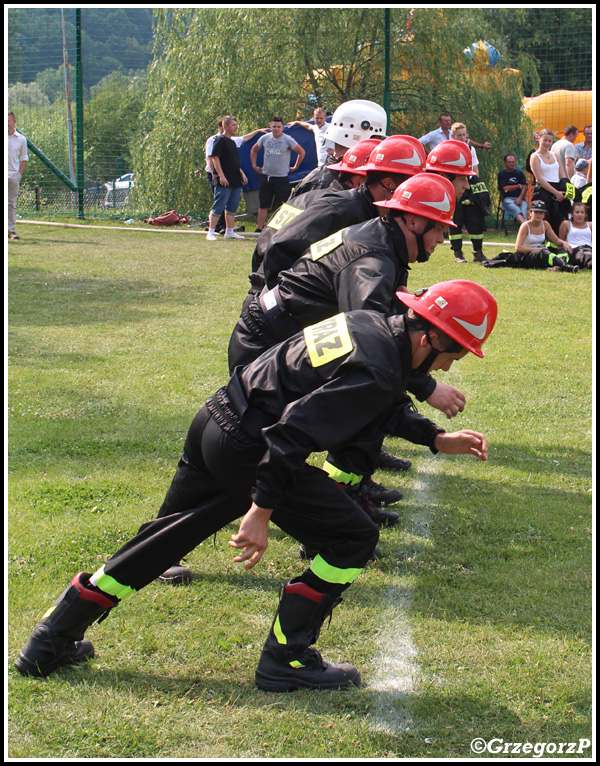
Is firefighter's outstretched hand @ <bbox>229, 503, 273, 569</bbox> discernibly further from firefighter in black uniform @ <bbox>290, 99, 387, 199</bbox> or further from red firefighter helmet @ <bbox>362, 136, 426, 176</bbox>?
firefighter in black uniform @ <bbox>290, 99, 387, 199</bbox>

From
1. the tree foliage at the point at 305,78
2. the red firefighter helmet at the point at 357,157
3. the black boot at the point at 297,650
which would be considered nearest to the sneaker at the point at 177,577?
the black boot at the point at 297,650

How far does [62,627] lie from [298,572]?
142cm

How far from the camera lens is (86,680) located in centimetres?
342

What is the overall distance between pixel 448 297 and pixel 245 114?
Answer: 1929 centimetres

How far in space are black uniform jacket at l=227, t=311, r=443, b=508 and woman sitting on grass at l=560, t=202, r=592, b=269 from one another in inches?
484

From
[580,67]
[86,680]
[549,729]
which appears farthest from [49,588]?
[580,67]

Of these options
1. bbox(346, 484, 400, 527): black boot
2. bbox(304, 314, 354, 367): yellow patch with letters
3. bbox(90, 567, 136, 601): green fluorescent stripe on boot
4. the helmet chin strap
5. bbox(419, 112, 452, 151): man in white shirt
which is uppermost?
bbox(419, 112, 452, 151): man in white shirt

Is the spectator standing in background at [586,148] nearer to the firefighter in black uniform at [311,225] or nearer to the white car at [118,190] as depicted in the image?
the white car at [118,190]

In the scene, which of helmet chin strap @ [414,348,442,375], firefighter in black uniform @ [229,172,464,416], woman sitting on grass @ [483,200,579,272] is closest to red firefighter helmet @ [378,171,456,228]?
firefighter in black uniform @ [229,172,464,416]

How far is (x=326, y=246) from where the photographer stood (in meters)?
4.13

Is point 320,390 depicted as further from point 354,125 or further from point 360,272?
point 354,125

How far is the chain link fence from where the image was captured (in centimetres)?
2062

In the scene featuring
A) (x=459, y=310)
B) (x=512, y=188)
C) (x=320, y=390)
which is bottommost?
(x=320, y=390)

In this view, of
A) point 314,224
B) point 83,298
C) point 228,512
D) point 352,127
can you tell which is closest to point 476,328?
point 228,512
